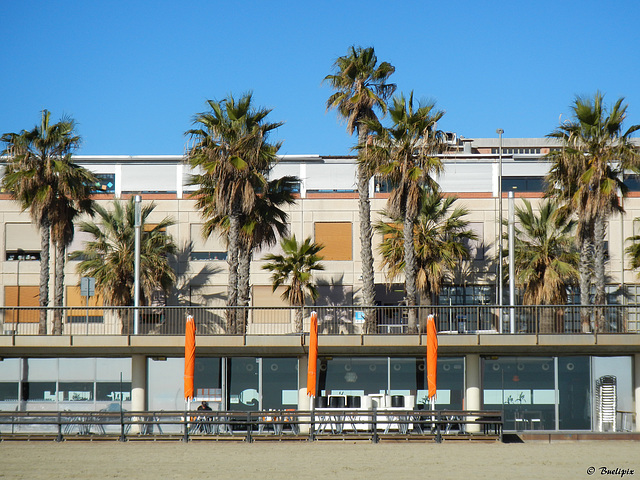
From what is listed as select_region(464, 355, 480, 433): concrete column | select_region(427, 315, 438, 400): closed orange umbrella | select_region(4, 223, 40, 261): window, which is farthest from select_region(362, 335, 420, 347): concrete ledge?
select_region(4, 223, 40, 261): window

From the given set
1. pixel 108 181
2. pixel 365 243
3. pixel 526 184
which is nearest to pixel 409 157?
pixel 365 243

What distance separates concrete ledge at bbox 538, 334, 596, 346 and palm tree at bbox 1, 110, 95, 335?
17.0m

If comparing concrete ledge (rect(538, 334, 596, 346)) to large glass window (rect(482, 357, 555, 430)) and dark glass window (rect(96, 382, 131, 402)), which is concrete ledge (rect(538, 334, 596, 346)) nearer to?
large glass window (rect(482, 357, 555, 430))

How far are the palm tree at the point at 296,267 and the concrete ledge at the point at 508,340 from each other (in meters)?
9.52

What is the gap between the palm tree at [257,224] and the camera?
3182cm

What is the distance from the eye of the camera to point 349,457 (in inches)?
785

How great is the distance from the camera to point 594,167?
1189 inches

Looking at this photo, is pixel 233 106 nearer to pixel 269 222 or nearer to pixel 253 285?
pixel 269 222

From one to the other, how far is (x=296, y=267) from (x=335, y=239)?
4082 millimetres

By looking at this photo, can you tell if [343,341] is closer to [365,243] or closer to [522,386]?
[522,386]

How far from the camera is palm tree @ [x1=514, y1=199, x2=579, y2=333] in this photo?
116ft

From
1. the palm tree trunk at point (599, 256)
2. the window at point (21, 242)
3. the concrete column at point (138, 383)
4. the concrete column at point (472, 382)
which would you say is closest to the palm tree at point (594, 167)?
the palm tree trunk at point (599, 256)

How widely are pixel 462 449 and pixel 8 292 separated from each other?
940 inches

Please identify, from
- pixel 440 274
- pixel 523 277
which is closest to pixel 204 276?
pixel 440 274
